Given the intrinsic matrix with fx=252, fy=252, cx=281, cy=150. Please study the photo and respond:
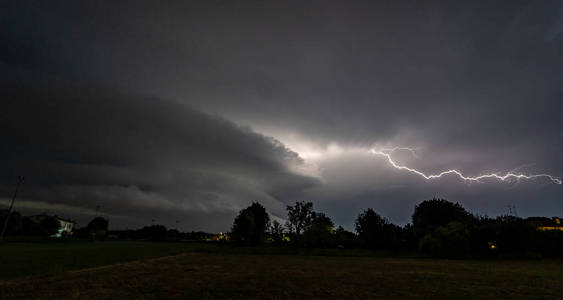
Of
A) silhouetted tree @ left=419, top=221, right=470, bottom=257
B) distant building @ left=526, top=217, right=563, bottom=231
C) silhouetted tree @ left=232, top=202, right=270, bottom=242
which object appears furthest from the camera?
distant building @ left=526, top=217, right=563, bottom=231

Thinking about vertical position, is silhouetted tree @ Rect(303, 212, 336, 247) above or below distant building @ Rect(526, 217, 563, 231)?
below

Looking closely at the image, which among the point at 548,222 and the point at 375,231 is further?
the point at 548,222

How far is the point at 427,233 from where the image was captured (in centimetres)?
6544

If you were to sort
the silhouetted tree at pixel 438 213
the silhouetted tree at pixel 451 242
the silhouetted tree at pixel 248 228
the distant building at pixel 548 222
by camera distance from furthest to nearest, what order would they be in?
the distant building at pixel 548 222 → the silhouetted tree at pixel 438 213 → the silhouetted tree at pixel 248 228 → the silhouetted tree at pixel 451 242

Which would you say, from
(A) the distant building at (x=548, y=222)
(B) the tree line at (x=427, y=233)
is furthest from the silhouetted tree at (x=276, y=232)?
(A) the distant building at (x=548, y=222)

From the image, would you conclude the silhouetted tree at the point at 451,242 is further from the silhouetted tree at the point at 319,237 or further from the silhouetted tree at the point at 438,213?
the silhouetted tree at the point at 438,213

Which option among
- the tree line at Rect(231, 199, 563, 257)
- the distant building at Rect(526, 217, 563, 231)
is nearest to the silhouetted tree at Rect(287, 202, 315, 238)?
the tree line at Rect(231, 199, 563, 257)

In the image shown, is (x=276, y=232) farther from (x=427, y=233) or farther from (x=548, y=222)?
(x=548, y=222)

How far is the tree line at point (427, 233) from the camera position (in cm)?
5334

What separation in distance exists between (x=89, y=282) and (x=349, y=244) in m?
71.2

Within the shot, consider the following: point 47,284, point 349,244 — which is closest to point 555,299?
point 47,284

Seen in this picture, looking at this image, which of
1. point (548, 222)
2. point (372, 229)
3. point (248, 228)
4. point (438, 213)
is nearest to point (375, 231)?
point (372, 229)

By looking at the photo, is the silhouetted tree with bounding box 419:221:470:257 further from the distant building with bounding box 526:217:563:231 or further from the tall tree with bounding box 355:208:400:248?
the distant building with bounding box 526:217:563:231

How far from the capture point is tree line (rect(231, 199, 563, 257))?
2100 inches
